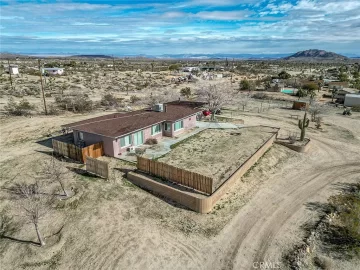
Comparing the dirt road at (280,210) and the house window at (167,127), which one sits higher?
the house window at (167,127)

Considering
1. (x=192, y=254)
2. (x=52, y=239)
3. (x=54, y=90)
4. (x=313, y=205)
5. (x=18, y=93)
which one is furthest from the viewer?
(x=54, y=90)

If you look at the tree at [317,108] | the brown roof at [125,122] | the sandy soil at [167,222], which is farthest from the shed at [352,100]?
the brown roof at [125,122]

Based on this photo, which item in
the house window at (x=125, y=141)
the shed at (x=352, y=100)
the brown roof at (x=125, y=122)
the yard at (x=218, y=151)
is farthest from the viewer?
the shed at (x=352, y=100)

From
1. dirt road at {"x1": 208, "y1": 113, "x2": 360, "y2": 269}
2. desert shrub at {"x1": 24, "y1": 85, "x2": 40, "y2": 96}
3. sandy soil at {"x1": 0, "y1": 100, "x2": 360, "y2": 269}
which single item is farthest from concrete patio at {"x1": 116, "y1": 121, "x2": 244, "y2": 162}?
desert shrub at {"x1": 24, "y1": 85, "x2": 40, "y2": 96}

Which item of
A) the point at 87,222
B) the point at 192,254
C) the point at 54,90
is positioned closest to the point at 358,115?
the point at 192,254

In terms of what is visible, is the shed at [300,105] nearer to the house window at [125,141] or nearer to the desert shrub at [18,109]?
the house window at [125,141]

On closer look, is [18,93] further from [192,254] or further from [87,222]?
[192,254]

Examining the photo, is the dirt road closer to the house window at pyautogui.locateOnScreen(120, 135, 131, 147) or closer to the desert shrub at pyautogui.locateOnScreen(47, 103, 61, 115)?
the house window at pyautogui.locateOnScreen(120, 135, 131, 147)
